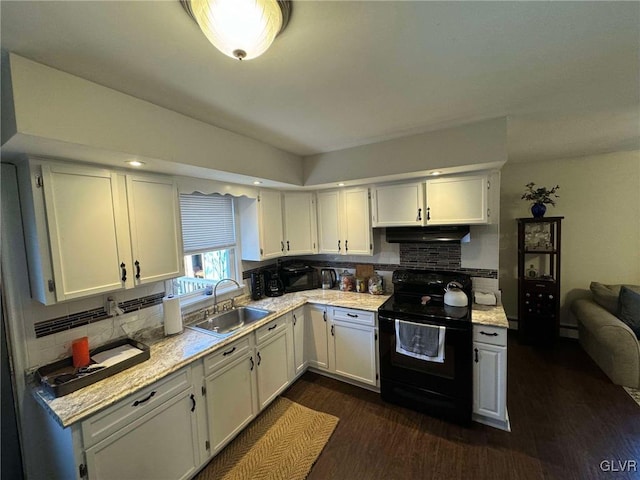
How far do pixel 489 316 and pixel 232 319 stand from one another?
239cm

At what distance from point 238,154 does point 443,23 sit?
1.65 meters

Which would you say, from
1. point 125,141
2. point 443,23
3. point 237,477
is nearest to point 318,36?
point 443,23

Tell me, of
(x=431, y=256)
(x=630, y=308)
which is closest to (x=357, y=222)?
(x=431, y=256)

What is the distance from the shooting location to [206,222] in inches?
105

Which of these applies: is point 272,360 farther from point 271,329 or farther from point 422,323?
point 422,323

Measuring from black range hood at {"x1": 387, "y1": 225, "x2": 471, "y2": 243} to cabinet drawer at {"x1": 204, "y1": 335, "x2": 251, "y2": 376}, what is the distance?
70.6 inches

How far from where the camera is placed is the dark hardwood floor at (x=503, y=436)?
1.82 metres

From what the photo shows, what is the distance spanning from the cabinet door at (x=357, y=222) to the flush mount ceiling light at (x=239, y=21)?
84.3 inches

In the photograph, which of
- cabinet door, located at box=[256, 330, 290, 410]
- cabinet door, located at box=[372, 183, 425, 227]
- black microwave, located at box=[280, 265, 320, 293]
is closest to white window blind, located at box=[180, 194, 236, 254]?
black microwave, located at box=[280, 265, 320, 293]

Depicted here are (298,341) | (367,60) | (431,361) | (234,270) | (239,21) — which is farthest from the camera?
(234,270)

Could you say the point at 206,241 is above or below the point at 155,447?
above

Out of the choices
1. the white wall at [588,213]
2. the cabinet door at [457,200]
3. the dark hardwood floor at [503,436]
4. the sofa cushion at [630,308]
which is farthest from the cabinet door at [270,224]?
the sofa cushion at [630,308]

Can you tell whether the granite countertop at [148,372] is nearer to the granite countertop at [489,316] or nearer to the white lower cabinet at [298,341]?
the white lower cabinet at [298,341]

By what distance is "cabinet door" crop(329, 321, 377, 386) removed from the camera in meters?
2.60
